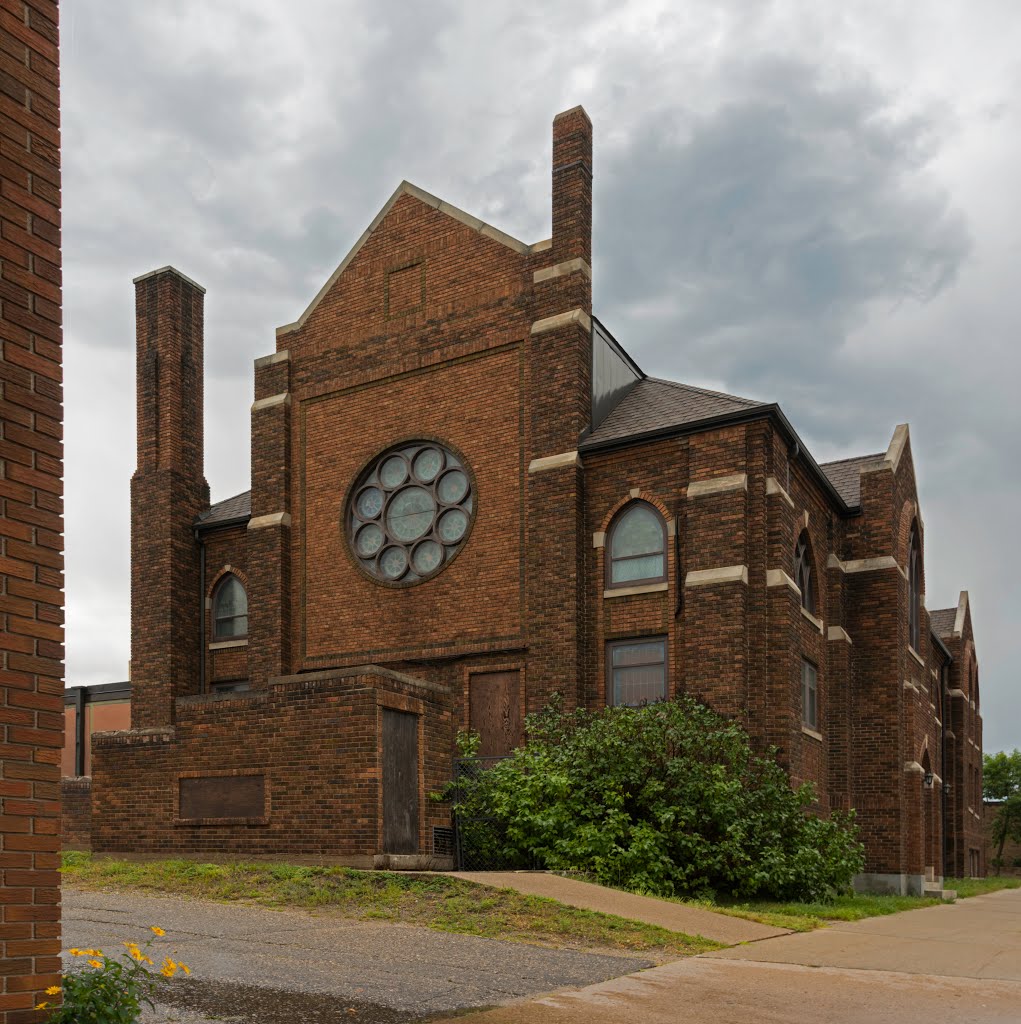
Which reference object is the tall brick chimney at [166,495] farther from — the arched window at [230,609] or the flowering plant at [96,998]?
the flowering plant at [96,998]

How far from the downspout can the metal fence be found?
971cm

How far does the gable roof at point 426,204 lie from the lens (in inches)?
860

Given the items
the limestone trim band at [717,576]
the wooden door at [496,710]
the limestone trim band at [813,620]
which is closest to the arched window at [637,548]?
the limestone trim band at [717,576]

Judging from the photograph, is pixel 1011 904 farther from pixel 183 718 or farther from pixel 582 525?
pixel 183 718

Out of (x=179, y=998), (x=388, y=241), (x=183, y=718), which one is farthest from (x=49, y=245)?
(x=388, y=241)

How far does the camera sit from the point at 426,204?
23125mm

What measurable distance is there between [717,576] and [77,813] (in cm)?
1298

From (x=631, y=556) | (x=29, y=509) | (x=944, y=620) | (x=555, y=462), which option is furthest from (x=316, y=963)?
(x=944, y=620)

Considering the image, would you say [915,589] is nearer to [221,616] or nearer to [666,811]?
[666,811]

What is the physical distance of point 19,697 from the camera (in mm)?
5312

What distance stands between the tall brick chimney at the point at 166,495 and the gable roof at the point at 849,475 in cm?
1393

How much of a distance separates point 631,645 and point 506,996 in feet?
39.3

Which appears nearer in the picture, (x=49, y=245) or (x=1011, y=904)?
(x=49, y=245)

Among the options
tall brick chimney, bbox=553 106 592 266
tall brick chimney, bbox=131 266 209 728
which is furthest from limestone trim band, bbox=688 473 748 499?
tall brick chimney, bbox=131 266 209 728
